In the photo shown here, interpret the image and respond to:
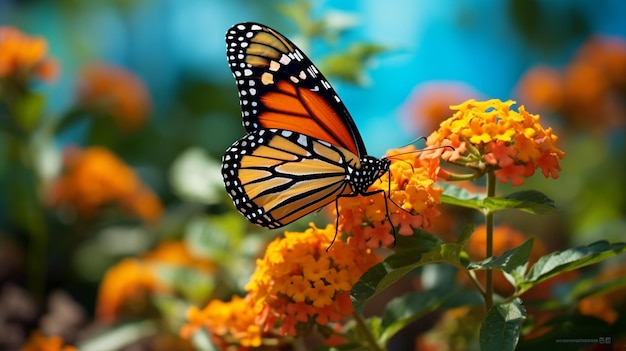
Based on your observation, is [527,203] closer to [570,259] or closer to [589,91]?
[570,259]

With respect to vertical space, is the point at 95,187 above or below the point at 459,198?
above

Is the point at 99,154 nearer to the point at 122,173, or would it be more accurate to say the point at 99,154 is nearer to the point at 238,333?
the point at 122,173

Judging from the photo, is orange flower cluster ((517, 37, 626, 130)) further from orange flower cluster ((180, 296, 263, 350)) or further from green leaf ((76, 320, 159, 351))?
orange flower cluster ((180, 296, 263, 350))

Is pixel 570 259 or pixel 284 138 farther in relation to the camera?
pixel 284 138

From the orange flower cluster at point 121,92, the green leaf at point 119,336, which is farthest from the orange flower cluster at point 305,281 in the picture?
the orange flower cluster at point 121,92

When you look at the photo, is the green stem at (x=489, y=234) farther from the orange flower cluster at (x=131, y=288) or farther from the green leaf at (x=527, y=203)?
the orange flower cluster at (x=131, y=288)

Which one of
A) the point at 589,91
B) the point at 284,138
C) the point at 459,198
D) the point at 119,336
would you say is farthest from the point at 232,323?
the point at 589,91

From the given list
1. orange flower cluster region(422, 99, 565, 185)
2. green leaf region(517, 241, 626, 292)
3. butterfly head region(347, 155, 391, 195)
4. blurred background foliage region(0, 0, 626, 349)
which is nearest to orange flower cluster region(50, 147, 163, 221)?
blurred background foliage region(0, 0, 626, 349)
